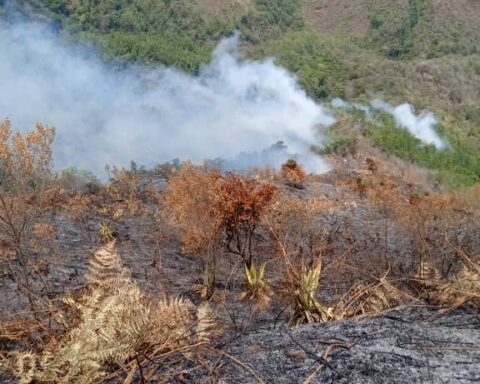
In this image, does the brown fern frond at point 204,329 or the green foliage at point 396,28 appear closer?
the brown fern frond at point 204,329

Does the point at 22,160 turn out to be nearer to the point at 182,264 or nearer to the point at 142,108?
the point at 182,264

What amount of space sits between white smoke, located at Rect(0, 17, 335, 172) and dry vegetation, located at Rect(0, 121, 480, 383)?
21.4 metres

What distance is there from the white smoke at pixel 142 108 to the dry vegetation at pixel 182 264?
2140 centimetres

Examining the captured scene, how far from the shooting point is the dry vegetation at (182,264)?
2.85 meters

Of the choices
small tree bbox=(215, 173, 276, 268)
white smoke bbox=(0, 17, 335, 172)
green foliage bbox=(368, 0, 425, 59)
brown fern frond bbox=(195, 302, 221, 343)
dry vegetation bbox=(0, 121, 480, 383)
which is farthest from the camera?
green foliage bbox=(368, 0, 425, 59)

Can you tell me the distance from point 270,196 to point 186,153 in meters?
32.8

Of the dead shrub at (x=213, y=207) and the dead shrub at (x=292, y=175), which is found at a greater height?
the dead shrub at (x=292, y=175)

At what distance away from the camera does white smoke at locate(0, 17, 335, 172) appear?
41.0 m

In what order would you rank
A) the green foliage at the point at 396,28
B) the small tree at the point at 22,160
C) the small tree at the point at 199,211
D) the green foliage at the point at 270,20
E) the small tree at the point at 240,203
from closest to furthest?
the small tree at the point at 22,160 → the small tree at the point at 199,211 → the small tree at the point at 240,203 → the green foliage at the point at 396,28 → the green foliage at the point at 270,20

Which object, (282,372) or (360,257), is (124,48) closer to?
(360,257)

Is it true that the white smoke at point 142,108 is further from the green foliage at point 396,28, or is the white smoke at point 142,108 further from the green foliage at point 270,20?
the green foliage at point 396,28

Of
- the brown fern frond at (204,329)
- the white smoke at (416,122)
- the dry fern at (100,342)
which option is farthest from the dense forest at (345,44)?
the dry fern at (100,342)

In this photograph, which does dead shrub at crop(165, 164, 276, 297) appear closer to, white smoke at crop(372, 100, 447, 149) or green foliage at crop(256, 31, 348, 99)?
white smoke at crop(372, 100, 447, 149)

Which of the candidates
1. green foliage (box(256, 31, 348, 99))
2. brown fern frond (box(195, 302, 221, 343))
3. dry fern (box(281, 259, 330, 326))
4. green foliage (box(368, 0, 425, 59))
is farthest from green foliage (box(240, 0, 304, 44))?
brown fern frond (box(195, 302, 221, 343))
